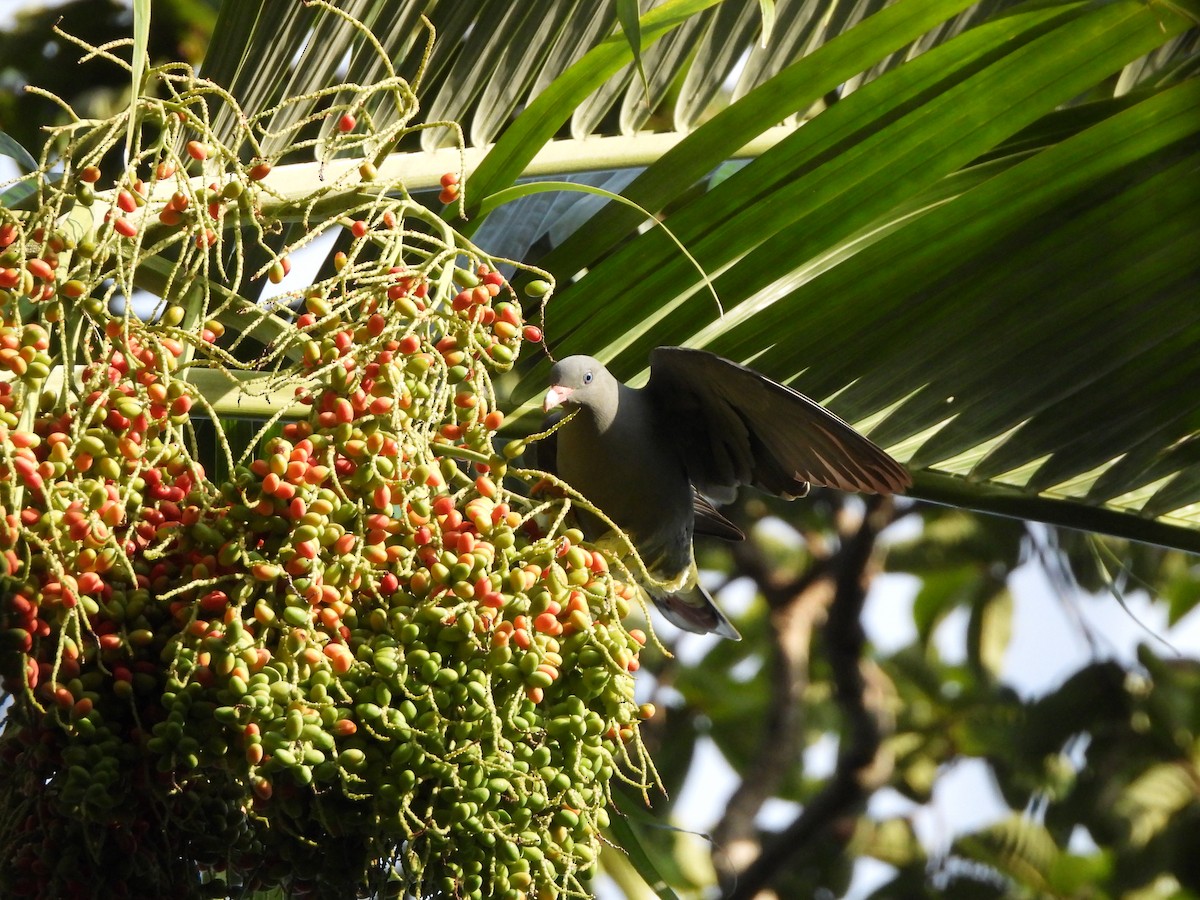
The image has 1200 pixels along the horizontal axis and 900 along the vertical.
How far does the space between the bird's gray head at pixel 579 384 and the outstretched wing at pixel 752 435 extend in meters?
0.09

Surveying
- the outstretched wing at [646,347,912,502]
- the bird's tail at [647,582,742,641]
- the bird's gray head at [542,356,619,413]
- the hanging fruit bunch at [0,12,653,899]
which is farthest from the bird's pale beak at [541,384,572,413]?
the bird's tail at [647,582,742,641]

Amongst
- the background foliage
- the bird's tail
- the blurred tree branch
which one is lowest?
the blurred tree branch

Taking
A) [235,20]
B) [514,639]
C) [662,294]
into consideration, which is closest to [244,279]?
[235,20]

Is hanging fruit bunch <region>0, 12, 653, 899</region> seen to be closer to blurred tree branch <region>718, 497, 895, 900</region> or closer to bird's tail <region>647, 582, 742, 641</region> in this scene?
bird's tail <region>647, 582, 742, 641</region>

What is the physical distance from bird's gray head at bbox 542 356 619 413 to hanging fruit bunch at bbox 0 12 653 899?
0.50 meters

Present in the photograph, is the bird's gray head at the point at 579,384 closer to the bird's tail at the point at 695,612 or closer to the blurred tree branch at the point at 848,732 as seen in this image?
the bird's tail at the point at 695,612

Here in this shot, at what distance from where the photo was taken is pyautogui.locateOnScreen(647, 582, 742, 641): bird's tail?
2520 millimetres

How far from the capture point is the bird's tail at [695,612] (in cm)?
252

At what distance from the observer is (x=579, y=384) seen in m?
1.93

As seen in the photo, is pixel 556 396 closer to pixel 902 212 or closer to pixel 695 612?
pixel 902 212

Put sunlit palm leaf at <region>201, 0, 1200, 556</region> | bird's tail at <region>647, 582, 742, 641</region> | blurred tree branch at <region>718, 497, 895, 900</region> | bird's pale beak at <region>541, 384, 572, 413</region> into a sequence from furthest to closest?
blurred tree branch at <region>718, 497, 895, 900</region>, bird's tail at <region>647, 582, 742, 641</region>, bird's pale beak at <region>541, 384, 572, 413</region>, sunlit palm leaf at <region>201, 0, 1200, 556</region>

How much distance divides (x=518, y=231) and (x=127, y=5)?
2302mm

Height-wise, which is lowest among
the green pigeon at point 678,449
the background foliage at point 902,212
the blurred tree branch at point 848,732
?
the blurred tree branch at point 848,732

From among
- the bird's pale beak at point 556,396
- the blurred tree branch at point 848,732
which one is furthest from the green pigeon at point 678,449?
the blurred tree branch at point 848,732
